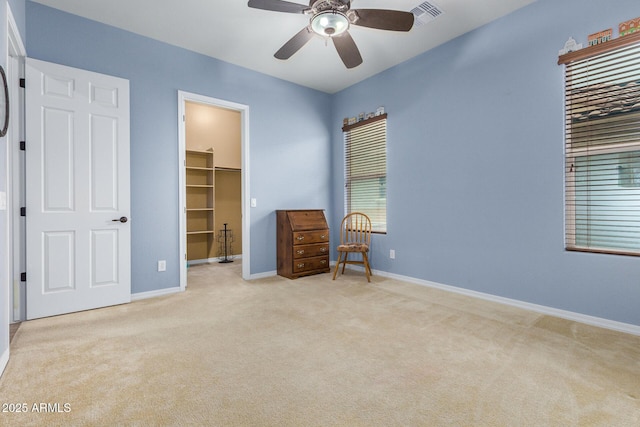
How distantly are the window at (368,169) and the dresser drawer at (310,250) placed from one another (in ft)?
2.49

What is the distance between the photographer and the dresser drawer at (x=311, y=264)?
13.3 ft

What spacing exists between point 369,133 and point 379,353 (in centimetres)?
321

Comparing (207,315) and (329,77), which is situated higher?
(329,77)

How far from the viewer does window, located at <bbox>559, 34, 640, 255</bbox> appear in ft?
7.56

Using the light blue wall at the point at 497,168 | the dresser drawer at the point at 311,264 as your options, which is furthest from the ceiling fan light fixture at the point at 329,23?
the dresser drawer at the point at 311,264

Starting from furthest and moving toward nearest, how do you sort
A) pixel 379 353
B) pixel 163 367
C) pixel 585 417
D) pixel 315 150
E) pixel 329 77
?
pixel 315 150 < pixel 329 77 < pixel 379 353 < pixel 163 367 < pixel 585 417

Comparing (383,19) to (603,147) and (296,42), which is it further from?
(603,147)

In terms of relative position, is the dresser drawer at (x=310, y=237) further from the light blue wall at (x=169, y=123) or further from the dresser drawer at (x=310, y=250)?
the light blue wall at (x=169, y=123)

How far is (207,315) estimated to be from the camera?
2.71 m

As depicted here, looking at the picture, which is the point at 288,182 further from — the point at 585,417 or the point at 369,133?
the point at 585,417

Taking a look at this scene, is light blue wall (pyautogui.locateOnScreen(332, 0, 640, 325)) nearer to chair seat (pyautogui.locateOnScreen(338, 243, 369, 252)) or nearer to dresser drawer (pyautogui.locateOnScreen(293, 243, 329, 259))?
chair seat (pyautogui.locateOnScreen(338, 243, 369, 252))

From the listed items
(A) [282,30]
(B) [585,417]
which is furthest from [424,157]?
(B) [585,417]

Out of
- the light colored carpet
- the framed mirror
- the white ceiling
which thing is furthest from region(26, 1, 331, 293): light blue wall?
the framed mirror

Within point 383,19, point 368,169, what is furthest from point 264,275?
point 383,19
